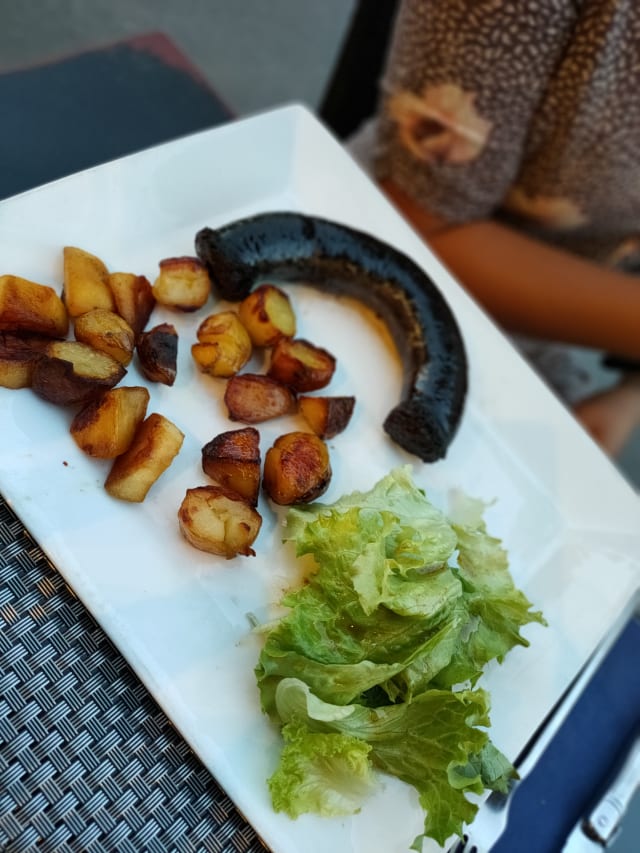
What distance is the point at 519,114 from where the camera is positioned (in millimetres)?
1136

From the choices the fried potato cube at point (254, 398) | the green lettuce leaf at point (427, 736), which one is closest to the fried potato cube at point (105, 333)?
the fried potato cube at point (254, 398)

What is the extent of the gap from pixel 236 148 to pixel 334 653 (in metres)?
0.70

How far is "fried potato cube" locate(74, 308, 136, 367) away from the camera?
0.80 meters

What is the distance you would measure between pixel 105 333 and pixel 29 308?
0.08 metres

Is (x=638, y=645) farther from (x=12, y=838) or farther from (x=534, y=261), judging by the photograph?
(x=12, y=838)

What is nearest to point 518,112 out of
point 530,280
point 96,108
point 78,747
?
point 530,280

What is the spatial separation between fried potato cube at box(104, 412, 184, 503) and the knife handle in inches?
26.7

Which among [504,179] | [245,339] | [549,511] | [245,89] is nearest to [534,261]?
[504,179]

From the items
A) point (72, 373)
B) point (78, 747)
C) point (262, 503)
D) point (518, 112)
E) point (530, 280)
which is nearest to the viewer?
point (78, 747)

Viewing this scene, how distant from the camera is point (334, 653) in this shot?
0.73m

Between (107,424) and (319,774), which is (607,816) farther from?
(107,424)

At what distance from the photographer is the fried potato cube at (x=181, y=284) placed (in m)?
0.89

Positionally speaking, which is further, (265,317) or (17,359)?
(265,317)

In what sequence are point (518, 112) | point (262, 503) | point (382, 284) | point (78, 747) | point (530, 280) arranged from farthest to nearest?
1. point (530, 280)
2. point (518, 112)
3. point (382, 284)
4. point (262, 503)
5. point (78, 747)
